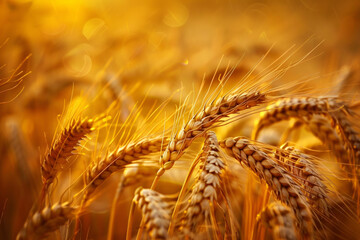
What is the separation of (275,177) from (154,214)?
222 millimetres

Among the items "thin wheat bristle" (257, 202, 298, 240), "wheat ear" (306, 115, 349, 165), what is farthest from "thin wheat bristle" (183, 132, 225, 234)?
"wheat ear" (306, 115, 349, 165)

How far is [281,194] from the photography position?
0.51 meters

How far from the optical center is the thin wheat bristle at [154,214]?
44 cm

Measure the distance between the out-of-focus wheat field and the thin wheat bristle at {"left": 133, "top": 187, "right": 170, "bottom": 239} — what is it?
0.17 metres

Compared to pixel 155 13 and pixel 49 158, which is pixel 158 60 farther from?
pixel 49 158

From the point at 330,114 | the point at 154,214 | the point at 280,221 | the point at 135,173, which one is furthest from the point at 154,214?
the point at 330,114

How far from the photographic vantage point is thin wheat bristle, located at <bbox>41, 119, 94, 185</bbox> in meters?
0.59

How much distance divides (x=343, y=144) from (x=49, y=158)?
28.3 inches

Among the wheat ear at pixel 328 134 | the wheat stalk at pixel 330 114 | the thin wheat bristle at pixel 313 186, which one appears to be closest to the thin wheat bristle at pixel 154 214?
the thin wheat bristle at pixel 313 186

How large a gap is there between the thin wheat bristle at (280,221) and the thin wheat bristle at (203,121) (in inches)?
7.4

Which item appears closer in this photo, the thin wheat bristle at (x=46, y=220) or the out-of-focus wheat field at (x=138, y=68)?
the thin wheat bristle at (x=46, y=220)

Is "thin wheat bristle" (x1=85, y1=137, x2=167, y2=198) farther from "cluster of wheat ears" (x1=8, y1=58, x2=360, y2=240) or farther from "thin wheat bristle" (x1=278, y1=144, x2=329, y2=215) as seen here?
"thin wheat bristle" (x1=278, y1=144, x2=329, y2=215)

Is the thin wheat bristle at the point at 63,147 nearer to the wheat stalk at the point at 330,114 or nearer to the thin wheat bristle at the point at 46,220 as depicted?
the thin wheat bristle at the point at 46,220

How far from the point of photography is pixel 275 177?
518 millimetres
